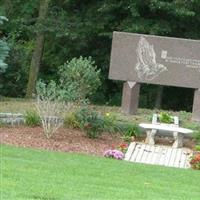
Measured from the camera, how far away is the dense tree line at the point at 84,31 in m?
21.2

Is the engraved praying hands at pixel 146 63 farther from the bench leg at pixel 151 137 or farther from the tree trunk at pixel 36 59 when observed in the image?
the tree trunk at pixel 36 59

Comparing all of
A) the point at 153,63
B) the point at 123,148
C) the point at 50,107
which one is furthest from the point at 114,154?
the point at 153,63

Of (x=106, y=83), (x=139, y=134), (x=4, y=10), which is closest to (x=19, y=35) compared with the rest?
(x=4, y=10)

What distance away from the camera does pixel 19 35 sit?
24969 mm

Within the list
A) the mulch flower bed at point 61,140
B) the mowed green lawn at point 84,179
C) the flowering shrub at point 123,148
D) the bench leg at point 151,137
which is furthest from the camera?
the bench leg at point 151,137

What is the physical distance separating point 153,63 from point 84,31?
6.18m

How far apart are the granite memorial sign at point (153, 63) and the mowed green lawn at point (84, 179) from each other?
5.21 meters

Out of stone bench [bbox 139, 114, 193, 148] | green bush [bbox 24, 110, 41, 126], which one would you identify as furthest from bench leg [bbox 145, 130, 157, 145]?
green bush [bbox 24, 110, 41, 126]

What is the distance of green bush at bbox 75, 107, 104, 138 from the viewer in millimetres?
13328

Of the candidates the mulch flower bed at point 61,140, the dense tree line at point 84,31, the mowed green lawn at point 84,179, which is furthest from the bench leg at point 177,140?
the dense tree line at point 84,31

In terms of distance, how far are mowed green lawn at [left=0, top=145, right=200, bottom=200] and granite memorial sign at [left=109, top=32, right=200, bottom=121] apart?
521cm

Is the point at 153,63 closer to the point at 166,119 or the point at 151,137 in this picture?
the point at 166,119

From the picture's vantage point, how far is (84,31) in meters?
21.8

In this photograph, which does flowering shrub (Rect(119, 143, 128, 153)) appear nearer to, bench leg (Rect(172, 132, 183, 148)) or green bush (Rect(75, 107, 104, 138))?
green bush (Rect(75, 107, 104, 138))
